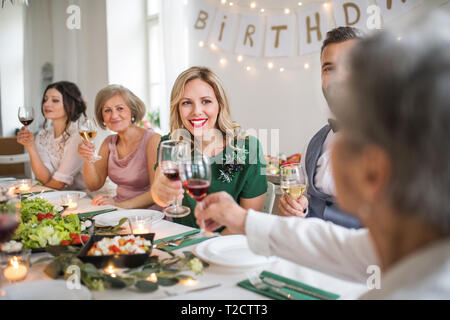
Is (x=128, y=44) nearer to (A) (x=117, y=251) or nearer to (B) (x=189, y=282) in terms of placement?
(A) (x=117, y=251)

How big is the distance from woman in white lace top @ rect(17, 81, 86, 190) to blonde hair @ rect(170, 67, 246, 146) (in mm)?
1397

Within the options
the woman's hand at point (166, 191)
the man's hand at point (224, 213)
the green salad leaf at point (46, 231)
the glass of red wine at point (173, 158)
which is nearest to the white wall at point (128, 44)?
the woman's hand at point (166, 191)

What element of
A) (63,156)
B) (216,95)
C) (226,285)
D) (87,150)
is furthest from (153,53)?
(226,285)

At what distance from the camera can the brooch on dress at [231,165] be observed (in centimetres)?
211

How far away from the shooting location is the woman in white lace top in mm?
3229

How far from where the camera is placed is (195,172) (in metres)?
1.22

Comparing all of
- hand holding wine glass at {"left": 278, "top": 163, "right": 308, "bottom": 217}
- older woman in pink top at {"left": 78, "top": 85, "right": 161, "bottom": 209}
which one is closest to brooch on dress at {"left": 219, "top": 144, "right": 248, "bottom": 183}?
hand holding wine glass at {"left": 278, "top": 163, "right": 308, "bottom": 217}

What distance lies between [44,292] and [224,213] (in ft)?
1.80

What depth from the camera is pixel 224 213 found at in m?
1.14

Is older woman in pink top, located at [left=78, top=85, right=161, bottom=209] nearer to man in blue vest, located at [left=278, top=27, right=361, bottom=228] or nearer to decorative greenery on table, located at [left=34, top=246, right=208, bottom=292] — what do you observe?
man in blue vest, located at [left=278, top=27, right=361, bottom=228]
